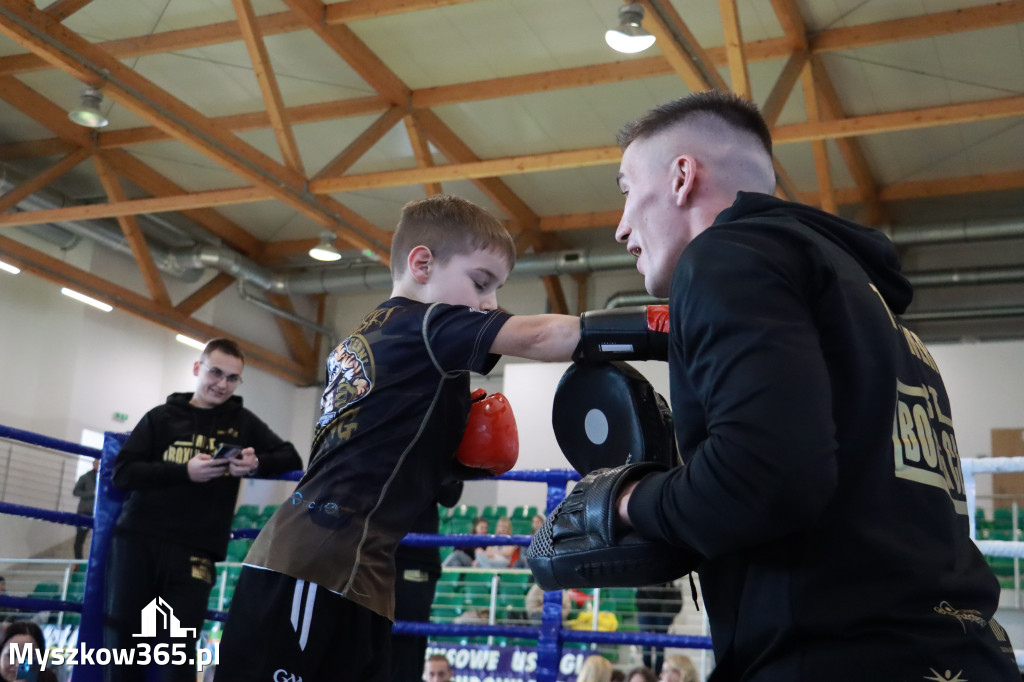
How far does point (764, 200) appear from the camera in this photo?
1252mm

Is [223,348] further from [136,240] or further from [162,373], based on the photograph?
[162,373]

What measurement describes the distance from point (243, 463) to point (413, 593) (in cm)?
84

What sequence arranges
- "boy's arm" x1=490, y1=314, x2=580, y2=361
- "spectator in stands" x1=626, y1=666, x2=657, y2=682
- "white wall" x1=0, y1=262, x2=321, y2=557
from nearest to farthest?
"boy's arm" x1=490, y1=314, x2=580, y2=361 < "spectator in stands" x1=626, y1=666, x2=657, y2=682 < "white wall" x1=0, y1=262, x2=321, y2=557

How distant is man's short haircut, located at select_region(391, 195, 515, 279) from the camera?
242 cm

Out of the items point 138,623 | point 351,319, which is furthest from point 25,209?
point 138,623

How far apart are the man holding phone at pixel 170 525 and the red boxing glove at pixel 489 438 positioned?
1.69 meters

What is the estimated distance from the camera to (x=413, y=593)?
388 cm

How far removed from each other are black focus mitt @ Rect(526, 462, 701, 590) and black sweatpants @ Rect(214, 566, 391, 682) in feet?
3.28

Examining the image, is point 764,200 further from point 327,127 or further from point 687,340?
point 327,127

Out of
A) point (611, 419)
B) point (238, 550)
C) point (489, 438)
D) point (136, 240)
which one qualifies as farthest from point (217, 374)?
point (136, 240)

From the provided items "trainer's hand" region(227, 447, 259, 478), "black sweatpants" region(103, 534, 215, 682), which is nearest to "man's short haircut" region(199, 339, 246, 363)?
"trainer's hand" region(227, 447, 259, 478)

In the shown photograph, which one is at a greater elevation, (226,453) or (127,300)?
(127,300)

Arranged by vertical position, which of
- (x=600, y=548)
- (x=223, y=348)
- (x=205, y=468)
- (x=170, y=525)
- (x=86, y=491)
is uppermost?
(x=223, y=348)

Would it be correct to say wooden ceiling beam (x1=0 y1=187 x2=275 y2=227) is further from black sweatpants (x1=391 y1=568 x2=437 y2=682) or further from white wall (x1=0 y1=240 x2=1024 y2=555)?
black sweatpants (x1=391 y1=568 x2=437 y2=682)
